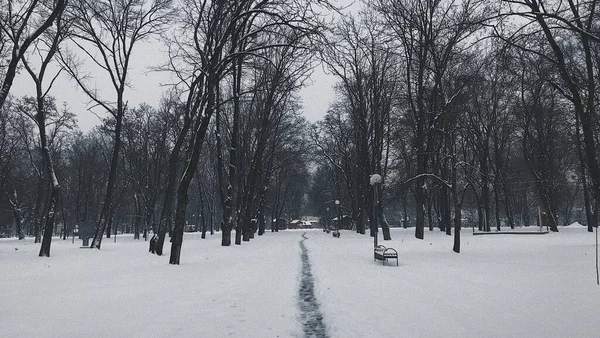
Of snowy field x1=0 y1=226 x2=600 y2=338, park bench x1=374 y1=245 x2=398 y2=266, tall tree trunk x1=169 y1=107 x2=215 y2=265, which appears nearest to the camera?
snowy field x1=0 y1=226 x2=600 y2=338

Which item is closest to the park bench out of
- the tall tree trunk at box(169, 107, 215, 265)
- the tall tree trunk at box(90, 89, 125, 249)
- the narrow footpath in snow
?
the narrow footpath in snow

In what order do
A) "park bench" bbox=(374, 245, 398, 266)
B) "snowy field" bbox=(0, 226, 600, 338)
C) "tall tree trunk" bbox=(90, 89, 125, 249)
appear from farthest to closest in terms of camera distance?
"tall tree trunk" bbox=(90, 89, 125, 249) → "park bench" bbox=(374, 245, 398, 266) → "snowy field" bbox=(0, 226, 600, 338)

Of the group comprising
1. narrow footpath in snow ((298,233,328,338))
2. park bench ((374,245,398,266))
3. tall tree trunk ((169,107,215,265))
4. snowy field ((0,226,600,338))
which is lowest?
narrow footpath in snow ((298,233,328,338))

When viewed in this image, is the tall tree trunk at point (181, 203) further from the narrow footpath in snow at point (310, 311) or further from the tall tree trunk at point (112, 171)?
the tall tree trunk at point (112, 171)

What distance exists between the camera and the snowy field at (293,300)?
19.9 feet

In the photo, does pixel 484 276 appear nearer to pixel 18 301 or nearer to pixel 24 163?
pixel 18 301

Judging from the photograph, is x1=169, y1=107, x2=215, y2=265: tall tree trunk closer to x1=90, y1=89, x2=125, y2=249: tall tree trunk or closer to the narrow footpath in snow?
the narrow footpath in snow

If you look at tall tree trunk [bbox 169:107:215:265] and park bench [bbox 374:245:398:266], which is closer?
park bench [bbox 374:245:398:266]

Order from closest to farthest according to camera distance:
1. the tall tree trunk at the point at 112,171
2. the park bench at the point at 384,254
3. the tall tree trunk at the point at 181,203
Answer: the park bench at the point at 384,254
the tall tree trunk at the point at 181,203
the tall tree trunk at the point at 112,171

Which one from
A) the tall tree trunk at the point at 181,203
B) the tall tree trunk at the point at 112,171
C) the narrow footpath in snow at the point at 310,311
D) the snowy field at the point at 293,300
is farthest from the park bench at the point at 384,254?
the tall tree trunk at the point at 112,171

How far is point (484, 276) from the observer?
436 inches

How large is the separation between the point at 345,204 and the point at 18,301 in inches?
1996

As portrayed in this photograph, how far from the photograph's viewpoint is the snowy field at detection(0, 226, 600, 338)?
19.9ft

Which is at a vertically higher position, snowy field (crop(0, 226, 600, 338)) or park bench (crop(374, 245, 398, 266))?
park bench (crop(374, 245, 398, 266))
